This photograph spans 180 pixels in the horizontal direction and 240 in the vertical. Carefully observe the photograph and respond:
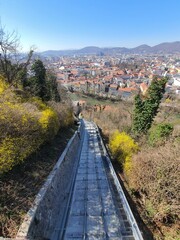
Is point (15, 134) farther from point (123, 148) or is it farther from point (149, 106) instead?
point (149, 106)

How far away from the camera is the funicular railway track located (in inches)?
317

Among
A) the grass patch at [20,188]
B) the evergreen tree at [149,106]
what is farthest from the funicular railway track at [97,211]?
the evergreen tree at [149,106]

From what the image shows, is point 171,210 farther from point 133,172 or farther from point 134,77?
point 134,77

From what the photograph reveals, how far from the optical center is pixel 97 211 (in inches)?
373

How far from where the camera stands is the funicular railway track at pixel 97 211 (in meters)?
8.06

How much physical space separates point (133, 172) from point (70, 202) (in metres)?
4.74

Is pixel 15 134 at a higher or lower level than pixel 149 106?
higher

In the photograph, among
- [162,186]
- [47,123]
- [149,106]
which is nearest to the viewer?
[162,186]

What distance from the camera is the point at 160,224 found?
1101 cm

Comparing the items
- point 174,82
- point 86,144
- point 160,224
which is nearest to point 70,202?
point 160,224

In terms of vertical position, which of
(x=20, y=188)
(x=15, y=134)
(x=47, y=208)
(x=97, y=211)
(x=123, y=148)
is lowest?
(x=123, y=148)

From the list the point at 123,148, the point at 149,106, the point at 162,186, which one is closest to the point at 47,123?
the point at 162,186

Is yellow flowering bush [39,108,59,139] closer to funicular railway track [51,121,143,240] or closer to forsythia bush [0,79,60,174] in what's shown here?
forsythia bush [0,79,60,174]

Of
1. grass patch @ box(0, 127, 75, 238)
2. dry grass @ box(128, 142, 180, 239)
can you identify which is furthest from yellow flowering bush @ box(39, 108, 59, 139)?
dry grass @ box(128, 142, 180, 239)
